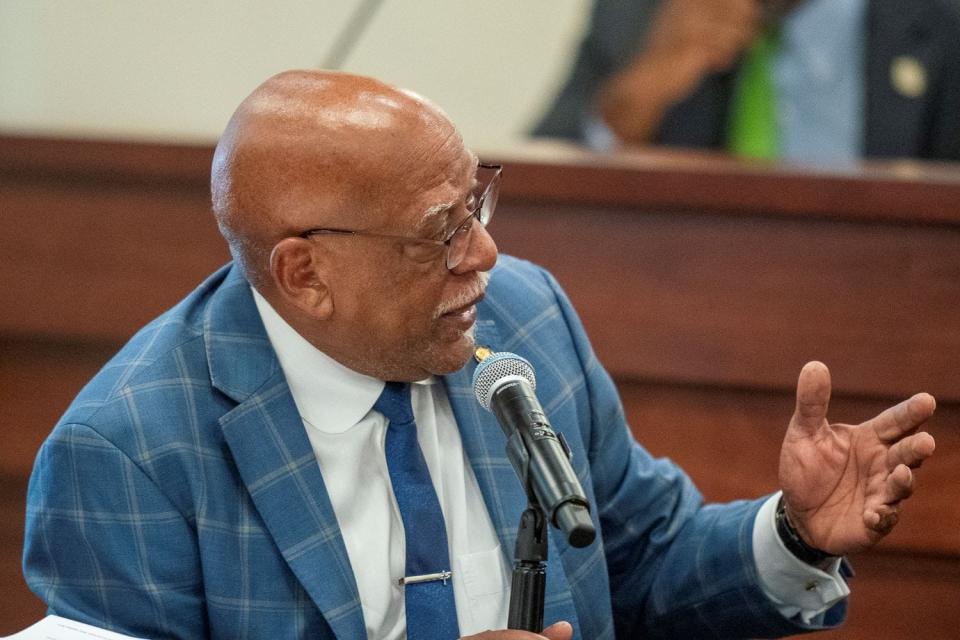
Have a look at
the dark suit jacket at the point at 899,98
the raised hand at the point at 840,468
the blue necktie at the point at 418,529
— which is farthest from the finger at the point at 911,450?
the dark suit jacket at the point at 899,98

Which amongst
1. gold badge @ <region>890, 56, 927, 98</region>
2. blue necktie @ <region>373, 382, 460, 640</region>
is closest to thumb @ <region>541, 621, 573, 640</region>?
blue necktie @ <region>373, 382, 460, 640</region>

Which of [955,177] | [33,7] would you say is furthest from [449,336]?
[33,7]

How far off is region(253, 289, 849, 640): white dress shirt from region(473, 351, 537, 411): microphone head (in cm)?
38

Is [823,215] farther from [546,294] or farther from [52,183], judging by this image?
[52,183]

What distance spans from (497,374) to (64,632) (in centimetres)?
54

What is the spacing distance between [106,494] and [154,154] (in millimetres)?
929

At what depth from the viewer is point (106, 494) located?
147 centimetres

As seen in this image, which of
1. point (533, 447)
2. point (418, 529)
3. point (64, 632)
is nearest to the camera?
point (533, 447)

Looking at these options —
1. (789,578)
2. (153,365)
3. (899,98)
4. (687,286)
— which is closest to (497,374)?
(153,365)

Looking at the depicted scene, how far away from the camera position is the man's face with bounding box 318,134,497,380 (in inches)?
59.7

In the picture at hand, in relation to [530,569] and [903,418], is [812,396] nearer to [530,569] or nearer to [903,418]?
[903,418]

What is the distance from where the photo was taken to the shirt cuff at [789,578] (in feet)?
5.39

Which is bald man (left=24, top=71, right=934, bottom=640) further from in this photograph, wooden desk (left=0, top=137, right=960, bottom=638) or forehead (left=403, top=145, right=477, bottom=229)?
wooden desk (left=0, top=137, right=960, bottom=638)

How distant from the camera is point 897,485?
1.48m
